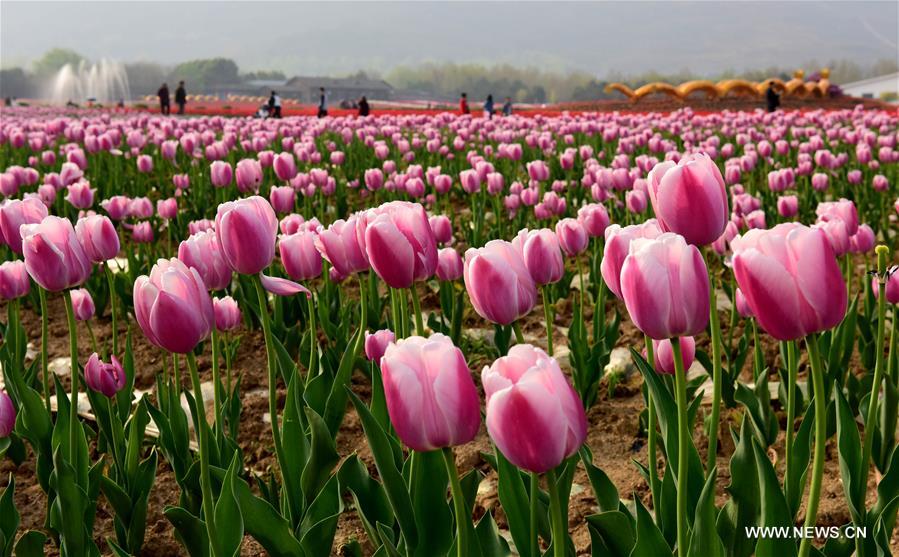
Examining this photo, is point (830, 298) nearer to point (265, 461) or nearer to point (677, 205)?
point (677, 205)

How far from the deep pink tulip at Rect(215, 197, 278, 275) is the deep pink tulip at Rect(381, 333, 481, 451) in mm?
822

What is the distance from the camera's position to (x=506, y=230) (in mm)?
5684

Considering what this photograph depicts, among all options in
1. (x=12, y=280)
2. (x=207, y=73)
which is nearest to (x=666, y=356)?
(x=12, y=280)

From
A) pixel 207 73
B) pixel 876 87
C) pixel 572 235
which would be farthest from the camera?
pixel 207 73

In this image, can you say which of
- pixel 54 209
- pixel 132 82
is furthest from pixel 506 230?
pixel 132 82

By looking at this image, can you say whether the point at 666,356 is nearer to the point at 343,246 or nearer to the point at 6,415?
the point at 343,246

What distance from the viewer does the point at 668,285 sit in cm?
133

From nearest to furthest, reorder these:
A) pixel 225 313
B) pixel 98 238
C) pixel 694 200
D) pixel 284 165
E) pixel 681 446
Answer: pixel 681 446 → pixel 694 200 → pixel 98 238 → pixel 225 313 → pixel 284 165

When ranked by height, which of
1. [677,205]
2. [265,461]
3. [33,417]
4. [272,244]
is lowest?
[265,461]

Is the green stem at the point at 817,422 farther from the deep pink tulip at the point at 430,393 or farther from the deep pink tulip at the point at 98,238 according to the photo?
the deep pink tulip at the point at 98,238

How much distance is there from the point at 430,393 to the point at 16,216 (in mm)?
1963

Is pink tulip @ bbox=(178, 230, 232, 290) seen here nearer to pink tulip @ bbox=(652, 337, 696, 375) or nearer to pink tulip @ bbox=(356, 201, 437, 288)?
pink tulip @ bbox=(356, 201, 437, 288)

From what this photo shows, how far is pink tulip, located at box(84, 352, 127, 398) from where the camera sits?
2.57m

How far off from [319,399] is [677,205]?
1.17 m
